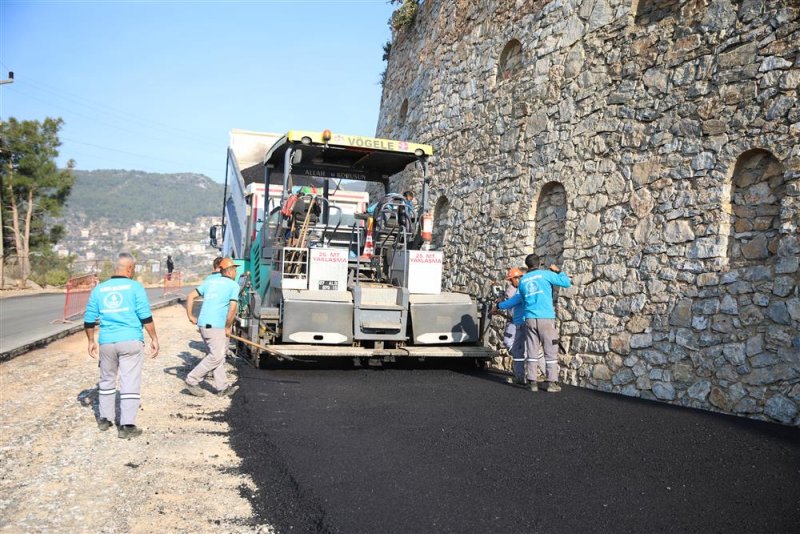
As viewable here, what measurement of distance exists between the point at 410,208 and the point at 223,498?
19.7 feet

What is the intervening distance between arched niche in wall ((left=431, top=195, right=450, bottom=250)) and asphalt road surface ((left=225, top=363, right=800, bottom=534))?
595cm

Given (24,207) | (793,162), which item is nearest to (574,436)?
(793,162)

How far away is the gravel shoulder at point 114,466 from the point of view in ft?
13.3

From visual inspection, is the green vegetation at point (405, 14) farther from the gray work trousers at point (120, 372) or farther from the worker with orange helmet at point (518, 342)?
the gray work trousers at point (120, 372)

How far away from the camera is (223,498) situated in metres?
4.43

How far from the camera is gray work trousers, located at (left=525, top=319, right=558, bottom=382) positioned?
26.8 ft

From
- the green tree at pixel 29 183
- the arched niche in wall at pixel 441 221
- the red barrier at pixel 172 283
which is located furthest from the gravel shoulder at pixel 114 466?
the green tree at pixel 29 183

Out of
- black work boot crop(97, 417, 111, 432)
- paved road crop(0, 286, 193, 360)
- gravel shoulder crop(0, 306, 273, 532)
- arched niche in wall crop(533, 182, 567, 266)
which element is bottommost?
paved road crop(0, 286, 193, 360)

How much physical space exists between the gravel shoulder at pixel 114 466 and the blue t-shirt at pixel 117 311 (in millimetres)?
833

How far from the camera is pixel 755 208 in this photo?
23.5 feet

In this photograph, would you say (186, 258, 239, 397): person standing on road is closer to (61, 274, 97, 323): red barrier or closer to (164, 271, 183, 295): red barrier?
(61, 274, 97, 323): red barrier

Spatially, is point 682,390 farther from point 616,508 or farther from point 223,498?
point 223,498

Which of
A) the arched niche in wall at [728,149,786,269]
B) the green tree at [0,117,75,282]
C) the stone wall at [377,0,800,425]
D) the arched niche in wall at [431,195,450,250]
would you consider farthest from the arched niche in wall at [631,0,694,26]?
the green tree at [0,117,75,282]

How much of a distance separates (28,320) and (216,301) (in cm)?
1011
